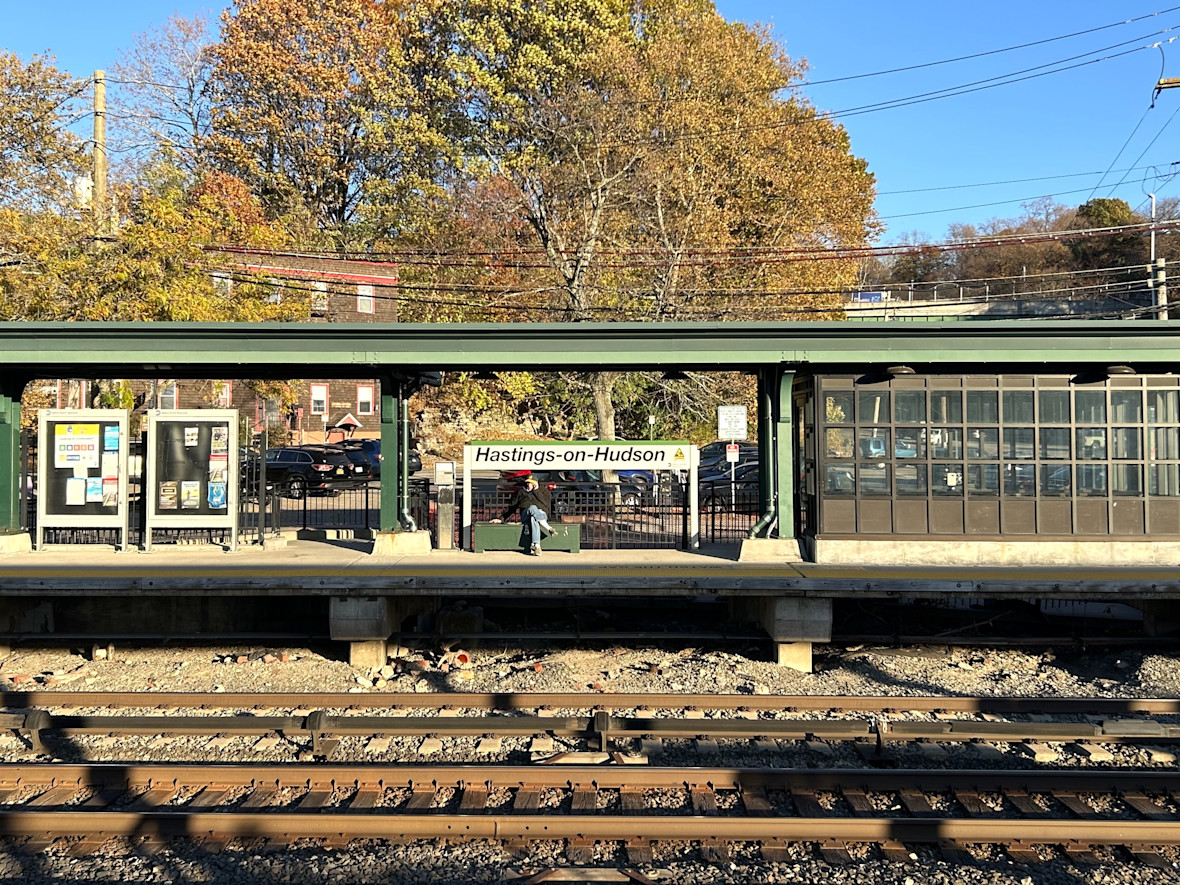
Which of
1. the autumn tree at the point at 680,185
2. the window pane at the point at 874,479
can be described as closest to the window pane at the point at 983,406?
the window pane at the point at 874,479

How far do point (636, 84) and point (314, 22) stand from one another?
28.2 metres

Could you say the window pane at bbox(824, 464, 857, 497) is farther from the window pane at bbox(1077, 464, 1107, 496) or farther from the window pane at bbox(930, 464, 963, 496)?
the window pane at bbox(1077, 464, 1107, 496)

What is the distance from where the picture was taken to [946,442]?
14.2 meters

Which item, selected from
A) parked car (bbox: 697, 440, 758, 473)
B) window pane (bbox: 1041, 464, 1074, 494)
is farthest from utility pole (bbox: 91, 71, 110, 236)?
window pane (bbox: 1041, 464, 1074, 494)

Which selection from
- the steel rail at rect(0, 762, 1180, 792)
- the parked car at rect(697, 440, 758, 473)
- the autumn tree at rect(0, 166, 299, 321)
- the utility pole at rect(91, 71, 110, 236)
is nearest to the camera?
the steel rail at rect(0, 762, 1180, 792)

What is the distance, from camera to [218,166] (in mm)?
51938

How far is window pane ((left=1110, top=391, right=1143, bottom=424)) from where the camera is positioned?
14.0m

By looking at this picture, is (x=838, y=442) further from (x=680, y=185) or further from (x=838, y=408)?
(x=680, y=185)

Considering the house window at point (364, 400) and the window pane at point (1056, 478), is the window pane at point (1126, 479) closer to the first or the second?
the window pane at point (1056, 478)

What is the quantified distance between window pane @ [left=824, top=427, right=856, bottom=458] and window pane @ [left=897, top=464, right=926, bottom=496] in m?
0.84

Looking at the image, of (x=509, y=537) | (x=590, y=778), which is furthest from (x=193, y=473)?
(x=590, y=778)

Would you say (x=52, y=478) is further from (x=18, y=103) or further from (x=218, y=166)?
(x=218, y=166)

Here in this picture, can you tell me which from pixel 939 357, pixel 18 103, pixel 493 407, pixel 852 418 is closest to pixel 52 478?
pixel 852 418

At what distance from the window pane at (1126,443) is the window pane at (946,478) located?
2.40 metres
